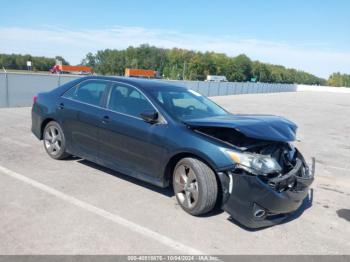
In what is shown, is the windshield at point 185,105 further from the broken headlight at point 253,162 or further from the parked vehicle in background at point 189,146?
the broken headlight at point 253,162

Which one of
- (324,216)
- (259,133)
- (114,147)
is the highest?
(259,133)

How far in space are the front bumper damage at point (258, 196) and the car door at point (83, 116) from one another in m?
2.21

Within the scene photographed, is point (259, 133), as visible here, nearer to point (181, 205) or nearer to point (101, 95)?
point (181, 205)

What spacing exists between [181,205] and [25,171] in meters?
2.66

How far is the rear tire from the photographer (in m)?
5.89

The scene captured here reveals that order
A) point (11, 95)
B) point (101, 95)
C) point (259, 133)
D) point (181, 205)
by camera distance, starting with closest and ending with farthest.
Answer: point (259, 133) → point (181, 205) → point (101, 95) → point (11, 95)

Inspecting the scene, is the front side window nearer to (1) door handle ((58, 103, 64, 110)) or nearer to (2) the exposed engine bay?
(2) the exposed engine bay

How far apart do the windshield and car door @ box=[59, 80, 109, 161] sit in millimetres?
983

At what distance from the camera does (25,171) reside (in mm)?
5441

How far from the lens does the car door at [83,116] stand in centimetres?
523

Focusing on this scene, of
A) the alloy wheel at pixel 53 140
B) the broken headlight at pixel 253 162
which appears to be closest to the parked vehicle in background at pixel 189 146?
the broken headlight at pixel 253 162

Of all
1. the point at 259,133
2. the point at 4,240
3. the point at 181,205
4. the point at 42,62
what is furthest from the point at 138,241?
the point at 42,62

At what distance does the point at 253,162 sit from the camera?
3.74 metres

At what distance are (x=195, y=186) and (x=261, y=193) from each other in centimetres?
82
